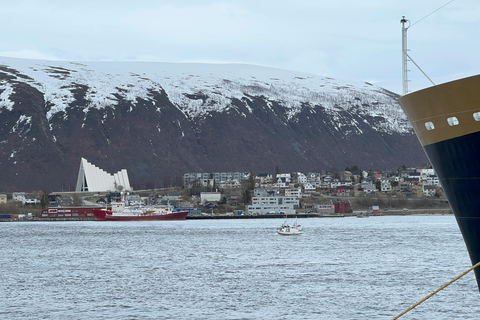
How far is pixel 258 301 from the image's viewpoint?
97.5 feet

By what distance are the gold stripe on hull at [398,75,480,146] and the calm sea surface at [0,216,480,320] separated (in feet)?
37.2

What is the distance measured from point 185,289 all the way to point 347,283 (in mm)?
7191

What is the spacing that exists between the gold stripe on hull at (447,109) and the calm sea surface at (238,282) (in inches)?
447

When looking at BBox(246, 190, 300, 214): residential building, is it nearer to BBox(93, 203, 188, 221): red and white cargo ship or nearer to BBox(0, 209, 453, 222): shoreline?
BBox(0, 209, 453, 222): shoreline

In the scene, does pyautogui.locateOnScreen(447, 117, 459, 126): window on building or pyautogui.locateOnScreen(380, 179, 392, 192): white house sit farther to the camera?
pyautogui.locateOnScreen(380, 179, 392, 192): white house

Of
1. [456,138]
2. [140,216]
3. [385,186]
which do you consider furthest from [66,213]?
[456,138]

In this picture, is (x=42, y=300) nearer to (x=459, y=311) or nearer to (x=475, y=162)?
(x=459, y=311)

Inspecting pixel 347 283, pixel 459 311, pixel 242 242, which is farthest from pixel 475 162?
pixel 242 242

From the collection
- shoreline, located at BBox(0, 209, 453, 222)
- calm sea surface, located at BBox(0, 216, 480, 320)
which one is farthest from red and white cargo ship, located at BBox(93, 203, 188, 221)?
calm sea surface, located at BBox(0, 216, 480, 320)

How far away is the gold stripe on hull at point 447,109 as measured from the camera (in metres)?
14.6

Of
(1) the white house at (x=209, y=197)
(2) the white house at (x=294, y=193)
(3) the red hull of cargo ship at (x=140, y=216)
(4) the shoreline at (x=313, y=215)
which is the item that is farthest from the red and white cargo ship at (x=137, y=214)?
(2) the white house at (x=294, y=193)

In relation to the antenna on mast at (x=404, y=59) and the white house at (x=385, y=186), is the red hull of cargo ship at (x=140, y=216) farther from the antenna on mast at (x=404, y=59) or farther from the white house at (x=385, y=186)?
the antenna on mast at (x=404, y=59)

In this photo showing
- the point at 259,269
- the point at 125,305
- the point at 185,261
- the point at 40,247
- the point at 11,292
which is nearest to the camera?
the point at 125,305

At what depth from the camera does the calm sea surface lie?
27469 millimetres
